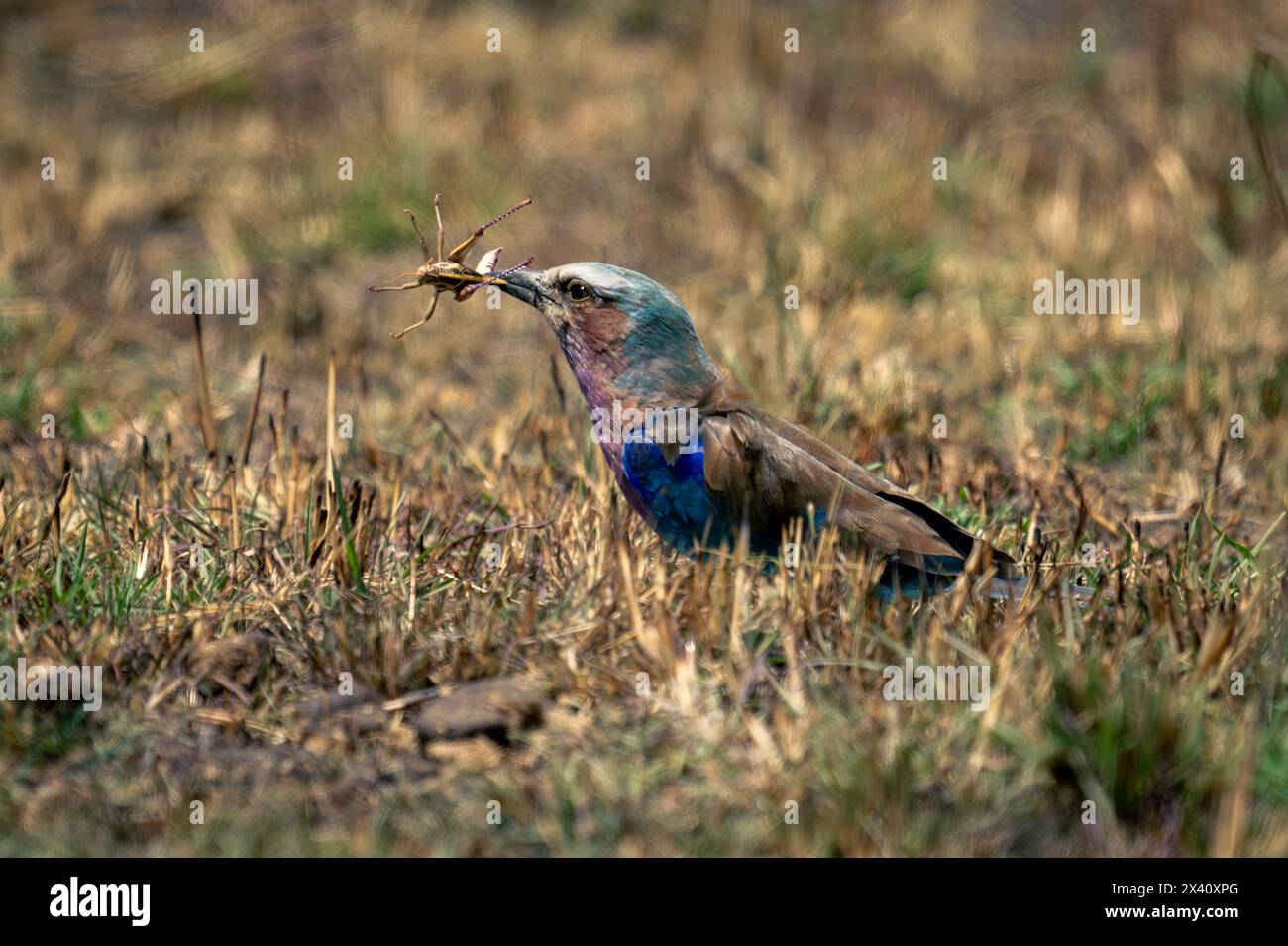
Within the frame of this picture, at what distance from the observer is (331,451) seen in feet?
14.1

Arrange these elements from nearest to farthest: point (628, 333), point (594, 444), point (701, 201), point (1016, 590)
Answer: point (1016, 590) → point (628, 333) → point (594, 444) → point (701, 201)

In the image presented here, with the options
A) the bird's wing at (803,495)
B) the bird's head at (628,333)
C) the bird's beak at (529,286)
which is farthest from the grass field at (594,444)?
the bird's beak at (529,286)

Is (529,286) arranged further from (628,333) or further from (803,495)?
(803,495)

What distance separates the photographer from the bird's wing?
390 centimetres

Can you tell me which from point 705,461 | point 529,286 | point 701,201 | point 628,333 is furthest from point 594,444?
point 701,201

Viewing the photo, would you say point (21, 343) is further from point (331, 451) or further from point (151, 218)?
point (331, 451)

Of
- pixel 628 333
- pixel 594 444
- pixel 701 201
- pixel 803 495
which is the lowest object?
pixel 803 495

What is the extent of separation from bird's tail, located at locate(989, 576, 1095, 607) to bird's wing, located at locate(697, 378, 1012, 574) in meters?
0.05

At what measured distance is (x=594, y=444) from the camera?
16.7ft

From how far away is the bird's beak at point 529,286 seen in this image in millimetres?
4211

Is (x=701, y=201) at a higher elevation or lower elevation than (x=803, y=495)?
higher

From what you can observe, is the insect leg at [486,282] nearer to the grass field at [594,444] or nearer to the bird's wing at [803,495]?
the grass field at [594,444]

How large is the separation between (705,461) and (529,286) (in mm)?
696
